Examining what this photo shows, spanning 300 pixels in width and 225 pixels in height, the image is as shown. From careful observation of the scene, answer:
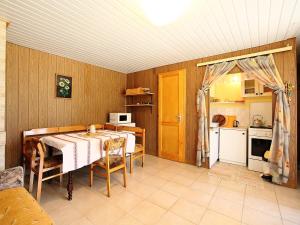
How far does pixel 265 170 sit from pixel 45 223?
11.2ft

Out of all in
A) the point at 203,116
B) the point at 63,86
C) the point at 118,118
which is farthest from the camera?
the point at 118,118

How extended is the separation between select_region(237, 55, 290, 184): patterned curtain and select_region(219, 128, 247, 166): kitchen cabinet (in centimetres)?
88

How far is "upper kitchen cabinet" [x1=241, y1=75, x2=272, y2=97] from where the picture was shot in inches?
130

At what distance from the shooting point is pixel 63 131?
326cm

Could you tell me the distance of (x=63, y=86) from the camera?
3389mm

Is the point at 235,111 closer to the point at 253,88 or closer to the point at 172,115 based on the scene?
the point at 253,88

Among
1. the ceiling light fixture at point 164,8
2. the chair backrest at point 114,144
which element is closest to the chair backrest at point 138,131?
the chair backrest at point 114,144

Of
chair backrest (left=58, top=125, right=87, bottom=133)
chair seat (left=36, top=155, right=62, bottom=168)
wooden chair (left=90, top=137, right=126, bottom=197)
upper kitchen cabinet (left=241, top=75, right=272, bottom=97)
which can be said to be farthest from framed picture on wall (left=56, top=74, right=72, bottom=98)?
upper kitchen cabinet (left=241, top=75, right=272, bottom=97)

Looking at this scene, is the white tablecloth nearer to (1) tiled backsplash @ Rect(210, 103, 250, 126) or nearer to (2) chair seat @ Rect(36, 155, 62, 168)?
(2) chair seat @ Rect(36, 155, 62, 168)

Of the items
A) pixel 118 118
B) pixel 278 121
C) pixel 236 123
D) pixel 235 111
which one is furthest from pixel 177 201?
pixel 235 111

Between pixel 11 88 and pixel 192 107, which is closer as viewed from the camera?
pixel 11 88

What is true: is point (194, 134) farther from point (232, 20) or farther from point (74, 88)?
point (74, 88)

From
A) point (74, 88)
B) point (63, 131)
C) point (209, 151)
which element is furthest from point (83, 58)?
point (209, 151)

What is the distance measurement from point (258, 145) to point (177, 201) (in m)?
2.24
